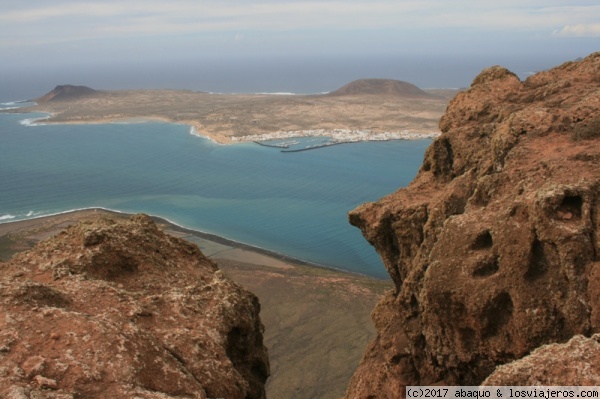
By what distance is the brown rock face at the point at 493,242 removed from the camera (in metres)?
11.0

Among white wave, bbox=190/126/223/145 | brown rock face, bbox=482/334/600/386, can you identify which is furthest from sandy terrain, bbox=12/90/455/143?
brown rock face, bbox=482/334/600/386

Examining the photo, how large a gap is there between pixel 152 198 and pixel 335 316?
33.0 meters

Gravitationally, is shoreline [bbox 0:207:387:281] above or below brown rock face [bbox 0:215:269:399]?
below

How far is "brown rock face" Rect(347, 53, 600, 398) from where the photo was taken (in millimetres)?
10953

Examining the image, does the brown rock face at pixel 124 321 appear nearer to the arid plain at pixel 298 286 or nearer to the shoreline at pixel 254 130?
the arid plain at pixel 298 286

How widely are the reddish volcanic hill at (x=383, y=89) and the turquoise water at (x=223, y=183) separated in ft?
183

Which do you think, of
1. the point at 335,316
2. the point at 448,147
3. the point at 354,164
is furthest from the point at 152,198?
the point at 448,147

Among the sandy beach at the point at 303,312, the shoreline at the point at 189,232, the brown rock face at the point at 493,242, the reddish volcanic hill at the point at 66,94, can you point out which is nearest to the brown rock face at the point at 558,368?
the brown rock face at the point at 493,242

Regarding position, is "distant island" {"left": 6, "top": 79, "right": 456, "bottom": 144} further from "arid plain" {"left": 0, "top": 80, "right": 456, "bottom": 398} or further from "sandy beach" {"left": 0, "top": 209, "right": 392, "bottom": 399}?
"sandy beach" {"left": 0, "top": 209, "right": 392, "bottom": 399}

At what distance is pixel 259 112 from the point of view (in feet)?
382

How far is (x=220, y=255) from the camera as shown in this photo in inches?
1622

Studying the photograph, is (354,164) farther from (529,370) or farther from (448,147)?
(529,370)

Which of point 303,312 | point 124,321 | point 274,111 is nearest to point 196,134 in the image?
point 274,111

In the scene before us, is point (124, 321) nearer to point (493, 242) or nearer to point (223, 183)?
point (493, 242)
